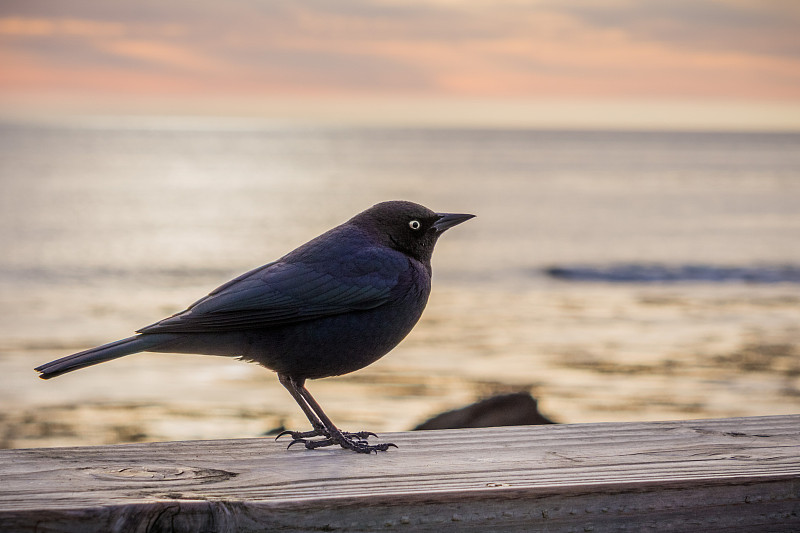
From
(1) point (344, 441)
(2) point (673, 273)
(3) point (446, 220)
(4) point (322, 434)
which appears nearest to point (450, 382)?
(3) point (446, 220)

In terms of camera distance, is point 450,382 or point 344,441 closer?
point 344,441

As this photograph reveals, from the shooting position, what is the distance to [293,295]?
3311 millimetres

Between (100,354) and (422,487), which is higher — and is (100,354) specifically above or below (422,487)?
above

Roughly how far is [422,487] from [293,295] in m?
1.41

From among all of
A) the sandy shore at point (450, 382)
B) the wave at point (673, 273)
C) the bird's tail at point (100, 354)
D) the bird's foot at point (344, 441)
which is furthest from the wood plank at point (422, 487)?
the wave at point (673, 273)

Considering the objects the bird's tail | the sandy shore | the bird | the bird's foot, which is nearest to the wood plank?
the bird's foot

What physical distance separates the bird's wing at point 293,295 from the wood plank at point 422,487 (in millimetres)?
731

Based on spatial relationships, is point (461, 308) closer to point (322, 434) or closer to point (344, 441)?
point (322, 434)

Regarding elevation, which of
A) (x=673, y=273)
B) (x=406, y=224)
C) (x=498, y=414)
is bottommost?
(x=673, y=273)

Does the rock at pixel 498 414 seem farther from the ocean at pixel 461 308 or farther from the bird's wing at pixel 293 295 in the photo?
the ocean at pixel 461 308

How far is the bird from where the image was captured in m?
3.20

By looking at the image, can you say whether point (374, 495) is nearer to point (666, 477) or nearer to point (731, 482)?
point (666, 477)

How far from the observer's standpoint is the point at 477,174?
251 ft

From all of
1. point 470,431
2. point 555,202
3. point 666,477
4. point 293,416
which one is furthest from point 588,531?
point 555,202
